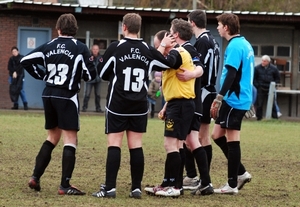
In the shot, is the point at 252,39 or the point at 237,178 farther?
the point at 252,39

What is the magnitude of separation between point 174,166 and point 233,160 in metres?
0.80

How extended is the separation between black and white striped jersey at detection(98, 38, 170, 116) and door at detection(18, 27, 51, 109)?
20766 mm

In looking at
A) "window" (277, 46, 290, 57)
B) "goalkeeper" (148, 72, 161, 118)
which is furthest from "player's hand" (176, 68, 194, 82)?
"window" (277, 46, 290, 57)

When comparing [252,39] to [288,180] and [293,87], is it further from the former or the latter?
[288,180]

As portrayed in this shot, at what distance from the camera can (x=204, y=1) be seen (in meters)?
32.0

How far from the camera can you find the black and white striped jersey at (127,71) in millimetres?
8750

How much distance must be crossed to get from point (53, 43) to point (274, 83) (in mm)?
18165

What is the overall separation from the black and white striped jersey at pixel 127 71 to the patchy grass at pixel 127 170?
1.00m

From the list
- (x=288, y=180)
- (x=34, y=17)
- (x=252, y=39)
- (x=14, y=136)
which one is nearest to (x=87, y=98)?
(x=34, y=17)

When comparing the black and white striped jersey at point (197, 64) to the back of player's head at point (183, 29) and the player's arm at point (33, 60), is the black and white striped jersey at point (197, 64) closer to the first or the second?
the back of player's head at point (183, 29)

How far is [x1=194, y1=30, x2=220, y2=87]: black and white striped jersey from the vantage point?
9680mm

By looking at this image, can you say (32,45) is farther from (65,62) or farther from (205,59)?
(65,62)

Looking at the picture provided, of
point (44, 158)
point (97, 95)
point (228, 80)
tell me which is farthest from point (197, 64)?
point (97, 95)

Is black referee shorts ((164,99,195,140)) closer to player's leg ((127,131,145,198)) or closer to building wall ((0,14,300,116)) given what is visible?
player's leg ((127,131,145,198))
